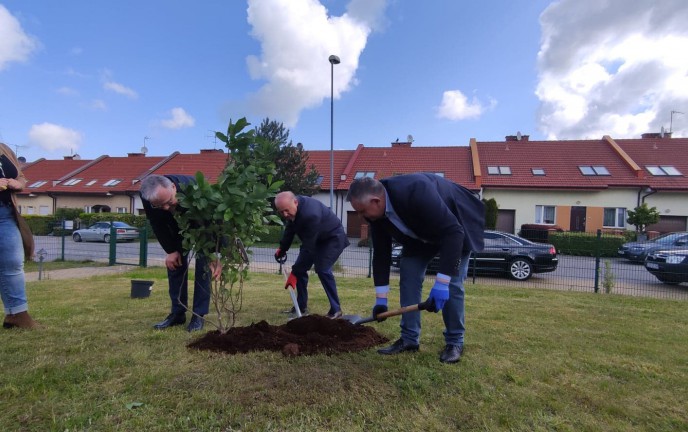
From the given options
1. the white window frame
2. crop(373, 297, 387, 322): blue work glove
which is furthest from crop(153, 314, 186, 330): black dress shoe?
the white window frame

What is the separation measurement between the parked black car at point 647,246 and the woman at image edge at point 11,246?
12973mm

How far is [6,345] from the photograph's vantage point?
3170 mm

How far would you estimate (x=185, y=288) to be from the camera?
158 inches

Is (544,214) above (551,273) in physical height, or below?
above

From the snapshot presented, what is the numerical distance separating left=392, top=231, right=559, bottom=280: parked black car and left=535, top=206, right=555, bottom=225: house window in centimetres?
1299

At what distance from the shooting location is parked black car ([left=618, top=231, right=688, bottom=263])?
36.7 ft

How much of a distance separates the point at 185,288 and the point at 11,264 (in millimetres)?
1498

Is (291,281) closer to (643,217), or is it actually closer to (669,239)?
(669,239)

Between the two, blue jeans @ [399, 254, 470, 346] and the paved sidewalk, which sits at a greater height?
blue jeans @ [399, 254, 470, 346]

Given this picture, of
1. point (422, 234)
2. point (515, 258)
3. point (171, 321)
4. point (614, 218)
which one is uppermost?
point (614, 218)

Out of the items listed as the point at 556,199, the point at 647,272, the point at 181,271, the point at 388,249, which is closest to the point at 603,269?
the point at 647,272

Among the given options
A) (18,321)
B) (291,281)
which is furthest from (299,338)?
(18,321)

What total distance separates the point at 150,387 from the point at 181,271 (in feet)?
5.34

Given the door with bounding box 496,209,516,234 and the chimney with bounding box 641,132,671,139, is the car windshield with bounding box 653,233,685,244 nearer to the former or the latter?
the door with bounding box 496,209,516,234
